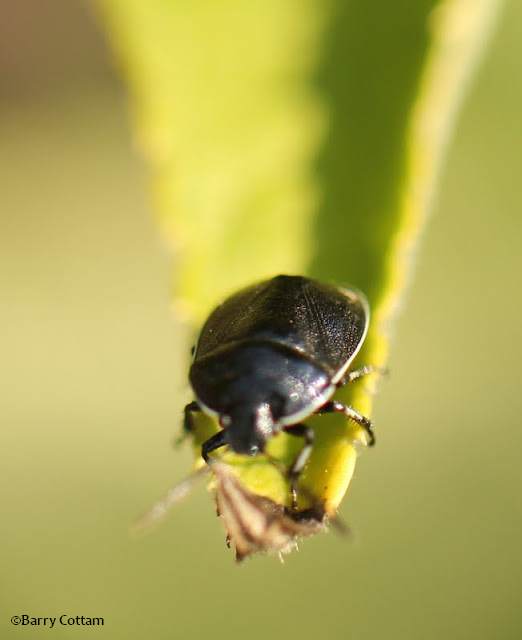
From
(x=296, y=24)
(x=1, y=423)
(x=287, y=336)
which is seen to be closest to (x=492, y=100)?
(x=287, y=336)

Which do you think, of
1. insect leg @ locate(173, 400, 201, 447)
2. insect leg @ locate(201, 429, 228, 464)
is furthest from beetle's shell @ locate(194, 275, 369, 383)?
insect leg @ locate(201, 429, 228, 464)

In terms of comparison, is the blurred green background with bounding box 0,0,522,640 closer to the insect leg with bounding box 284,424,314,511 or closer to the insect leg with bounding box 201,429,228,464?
the insect leg with bounding box 284,424,314,511

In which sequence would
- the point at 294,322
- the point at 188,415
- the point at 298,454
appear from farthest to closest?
the point at 294,322 → the point at 188,415 → the point at 298,454

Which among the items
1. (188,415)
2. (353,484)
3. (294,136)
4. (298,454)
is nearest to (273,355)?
(188,415)

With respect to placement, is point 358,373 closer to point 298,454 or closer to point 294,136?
point 298,454

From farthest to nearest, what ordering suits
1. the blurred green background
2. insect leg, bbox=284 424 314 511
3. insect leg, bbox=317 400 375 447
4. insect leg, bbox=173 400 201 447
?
the blurred green background, insect leg, bbox=173 400 201 447, insect leg, bbox=317 400 375 447, insect leg, bbox=284 424 314 511

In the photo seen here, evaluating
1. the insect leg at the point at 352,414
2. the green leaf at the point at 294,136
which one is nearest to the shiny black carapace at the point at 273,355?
the insect leg at the point at 352,414
